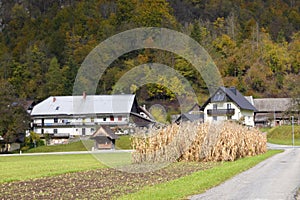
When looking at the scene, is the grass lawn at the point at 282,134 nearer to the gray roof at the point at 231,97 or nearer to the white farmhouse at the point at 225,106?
the white farmhouse at the point at 225,106

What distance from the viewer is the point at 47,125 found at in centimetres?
8725

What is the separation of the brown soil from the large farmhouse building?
59.7m

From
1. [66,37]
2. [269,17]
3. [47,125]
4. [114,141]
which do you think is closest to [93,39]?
[66,37]

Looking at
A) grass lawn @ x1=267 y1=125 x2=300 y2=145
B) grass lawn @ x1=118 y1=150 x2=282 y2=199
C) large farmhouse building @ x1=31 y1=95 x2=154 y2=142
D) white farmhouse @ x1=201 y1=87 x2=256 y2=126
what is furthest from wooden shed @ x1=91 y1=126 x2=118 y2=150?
grass lawn @ x1=118 y1=150 x2=282 y2=199

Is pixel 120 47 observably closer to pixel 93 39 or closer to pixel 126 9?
pixel 93 39

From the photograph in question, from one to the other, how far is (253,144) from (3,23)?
148 m

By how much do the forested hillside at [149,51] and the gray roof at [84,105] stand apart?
Result: 293 inches

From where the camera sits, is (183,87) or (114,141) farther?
(183,87)

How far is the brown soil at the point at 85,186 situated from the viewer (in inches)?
626

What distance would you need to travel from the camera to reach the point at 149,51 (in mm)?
99562

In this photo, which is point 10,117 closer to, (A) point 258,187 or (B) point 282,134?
(B) point 282,134

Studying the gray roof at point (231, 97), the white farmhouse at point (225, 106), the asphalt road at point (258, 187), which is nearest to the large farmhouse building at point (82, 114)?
the white farmhouse at point (225, 106)

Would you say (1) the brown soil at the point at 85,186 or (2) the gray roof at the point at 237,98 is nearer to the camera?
(1) the brown soil at the point at 85,186

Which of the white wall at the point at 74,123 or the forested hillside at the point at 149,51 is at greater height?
the forested hillside at the point at 149,51
